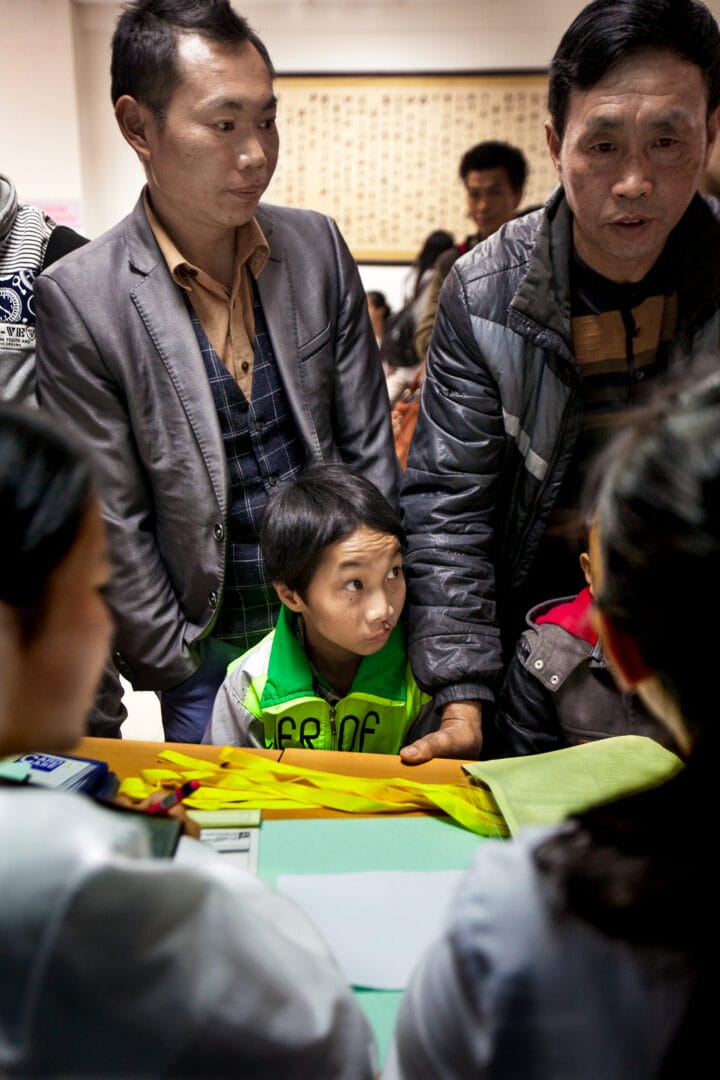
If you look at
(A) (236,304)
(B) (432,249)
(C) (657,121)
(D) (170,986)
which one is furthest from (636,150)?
(B) (432,249)

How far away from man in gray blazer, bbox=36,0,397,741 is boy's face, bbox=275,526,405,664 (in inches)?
10.3

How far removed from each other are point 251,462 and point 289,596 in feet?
1.01

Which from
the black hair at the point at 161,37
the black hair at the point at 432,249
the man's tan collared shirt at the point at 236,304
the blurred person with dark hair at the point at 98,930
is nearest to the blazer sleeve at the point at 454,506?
the man's tan collared shirt at the point at 236,304

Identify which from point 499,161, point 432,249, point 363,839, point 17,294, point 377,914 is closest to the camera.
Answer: point 377,914

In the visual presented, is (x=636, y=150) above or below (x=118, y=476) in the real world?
above

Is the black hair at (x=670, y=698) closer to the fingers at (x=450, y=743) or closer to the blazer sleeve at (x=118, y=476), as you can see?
the fingers at (x=450, y=743)

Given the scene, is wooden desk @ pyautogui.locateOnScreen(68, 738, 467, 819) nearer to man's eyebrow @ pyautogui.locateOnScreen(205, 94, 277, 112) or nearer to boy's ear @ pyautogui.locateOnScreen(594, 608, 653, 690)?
boy's ear @ pyautogui.locateOnScreen(594, 608, 653, 690)

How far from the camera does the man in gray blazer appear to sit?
1.61 meters

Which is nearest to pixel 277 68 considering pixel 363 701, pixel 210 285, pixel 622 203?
pixel 210 285

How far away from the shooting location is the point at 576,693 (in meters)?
1.60

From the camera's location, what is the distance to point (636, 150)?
1.43 m

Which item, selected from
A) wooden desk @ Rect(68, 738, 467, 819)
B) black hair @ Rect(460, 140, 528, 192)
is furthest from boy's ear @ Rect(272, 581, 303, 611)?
black hair @ Rect(460, 140, 528, 192)

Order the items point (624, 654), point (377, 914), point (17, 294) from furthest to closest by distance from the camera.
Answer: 1. point (17, 294)
2. point (377, 914)
3. point (624, 654)

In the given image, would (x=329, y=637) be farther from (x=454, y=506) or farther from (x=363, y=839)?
(x=363, y=839)
